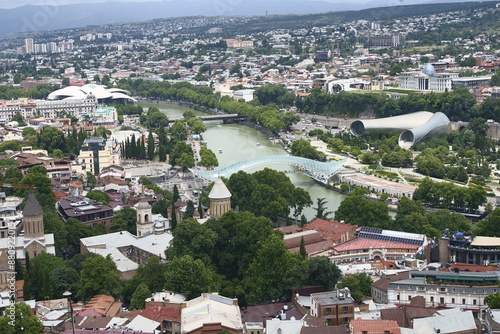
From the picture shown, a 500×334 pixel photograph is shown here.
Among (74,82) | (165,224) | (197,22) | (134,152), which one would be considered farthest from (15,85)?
(197,22)

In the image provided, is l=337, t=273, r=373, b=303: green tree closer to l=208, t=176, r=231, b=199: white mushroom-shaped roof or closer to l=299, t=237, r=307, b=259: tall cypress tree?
l=299, t=237, r=307, b=259: tall cypress tree

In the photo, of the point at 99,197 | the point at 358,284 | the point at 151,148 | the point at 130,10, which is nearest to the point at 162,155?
the point at 151,148

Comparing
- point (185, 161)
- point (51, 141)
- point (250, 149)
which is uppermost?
point (51, 141)

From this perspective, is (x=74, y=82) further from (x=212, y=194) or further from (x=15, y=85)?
(x=212, y=194)

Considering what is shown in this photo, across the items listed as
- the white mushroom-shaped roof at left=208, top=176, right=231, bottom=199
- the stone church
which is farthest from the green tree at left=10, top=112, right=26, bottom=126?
the stone church

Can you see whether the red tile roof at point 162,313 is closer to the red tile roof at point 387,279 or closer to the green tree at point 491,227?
the red tile roof at point 387,279

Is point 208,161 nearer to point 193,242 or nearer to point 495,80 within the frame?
point 193,242
